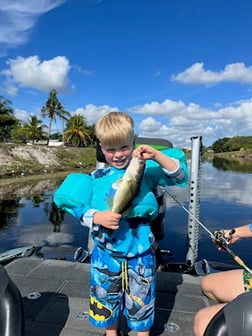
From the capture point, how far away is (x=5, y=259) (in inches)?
176

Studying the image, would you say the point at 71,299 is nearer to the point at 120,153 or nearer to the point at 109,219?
the point at 109,219

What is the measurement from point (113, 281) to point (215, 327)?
30.2 inches

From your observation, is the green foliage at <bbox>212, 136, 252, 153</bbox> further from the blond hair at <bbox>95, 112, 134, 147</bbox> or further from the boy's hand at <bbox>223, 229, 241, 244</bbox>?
the blond hair at <bbox>95, 112, 134, 147</bbox>

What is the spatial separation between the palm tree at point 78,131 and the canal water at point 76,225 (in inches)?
1874

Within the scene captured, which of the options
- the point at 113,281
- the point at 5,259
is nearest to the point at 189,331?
the point at 113,281

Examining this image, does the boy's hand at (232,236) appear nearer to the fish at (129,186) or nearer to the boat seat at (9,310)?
the fish at (129,186)

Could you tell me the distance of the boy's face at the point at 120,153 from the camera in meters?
2.03

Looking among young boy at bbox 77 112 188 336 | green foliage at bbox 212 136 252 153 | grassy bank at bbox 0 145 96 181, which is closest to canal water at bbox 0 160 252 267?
young boy at bbox 77 112 188 336

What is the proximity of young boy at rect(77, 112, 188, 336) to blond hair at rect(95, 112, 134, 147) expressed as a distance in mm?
10

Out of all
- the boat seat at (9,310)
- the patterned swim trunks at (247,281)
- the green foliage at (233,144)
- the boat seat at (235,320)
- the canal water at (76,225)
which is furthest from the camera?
the green foliage at (233,144)

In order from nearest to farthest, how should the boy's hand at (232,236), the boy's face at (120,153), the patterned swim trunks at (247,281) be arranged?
the boy's face at (120,153) → the patterned swim trunks at (247,281) → the boy's hand at (232,236)

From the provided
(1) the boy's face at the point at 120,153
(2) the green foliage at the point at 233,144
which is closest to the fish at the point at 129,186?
(1) the boy's face at the point at 120,153

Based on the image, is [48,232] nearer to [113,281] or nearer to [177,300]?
[177,300]

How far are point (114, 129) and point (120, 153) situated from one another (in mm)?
168
